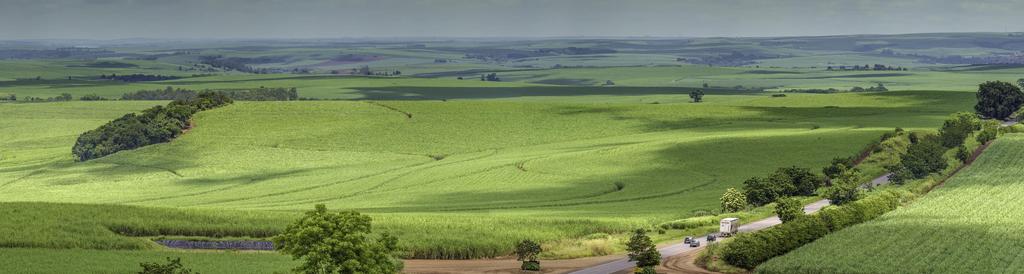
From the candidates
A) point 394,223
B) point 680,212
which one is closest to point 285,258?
point 394,223

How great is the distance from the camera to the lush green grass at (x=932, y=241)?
83750mm

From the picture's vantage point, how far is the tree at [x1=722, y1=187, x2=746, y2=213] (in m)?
120

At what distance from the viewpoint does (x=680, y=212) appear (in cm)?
12075

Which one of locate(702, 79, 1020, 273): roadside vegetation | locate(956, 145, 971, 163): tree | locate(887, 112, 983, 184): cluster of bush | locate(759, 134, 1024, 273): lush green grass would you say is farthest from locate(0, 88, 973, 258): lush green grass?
locate(759, 134, 1024, 273): lush green grass

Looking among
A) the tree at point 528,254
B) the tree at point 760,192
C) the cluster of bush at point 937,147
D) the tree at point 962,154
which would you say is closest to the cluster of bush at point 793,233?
the tree at point 528,254

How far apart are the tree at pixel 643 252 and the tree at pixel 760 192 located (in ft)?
131

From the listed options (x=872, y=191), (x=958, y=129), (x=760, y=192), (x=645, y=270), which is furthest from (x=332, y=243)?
(x=958, y=129)

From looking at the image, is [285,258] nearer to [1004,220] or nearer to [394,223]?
[394,223]

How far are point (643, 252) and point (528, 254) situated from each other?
8.28 m

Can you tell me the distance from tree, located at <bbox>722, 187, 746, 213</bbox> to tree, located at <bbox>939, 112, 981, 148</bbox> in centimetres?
5260

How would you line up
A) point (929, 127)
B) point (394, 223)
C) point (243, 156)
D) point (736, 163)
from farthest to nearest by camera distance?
point (929, 127) → point (243, 156) → point (736, 163) → point (394, 223)

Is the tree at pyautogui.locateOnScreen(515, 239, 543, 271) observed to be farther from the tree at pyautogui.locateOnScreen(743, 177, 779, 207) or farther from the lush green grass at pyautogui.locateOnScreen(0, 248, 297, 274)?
the tree at pyautogui.locateOnScreen(743, 177, 779, 207)

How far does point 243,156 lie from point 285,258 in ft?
319

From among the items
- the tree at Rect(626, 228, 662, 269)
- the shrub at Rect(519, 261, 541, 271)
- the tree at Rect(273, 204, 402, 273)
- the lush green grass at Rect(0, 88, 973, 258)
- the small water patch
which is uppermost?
the tree at Rect(273, 204, 402, 273)
